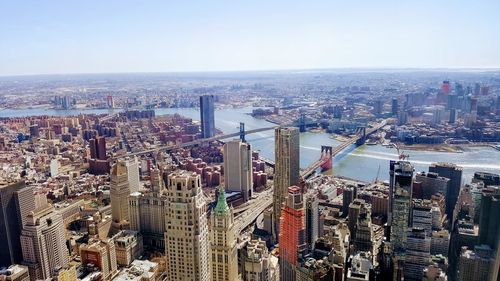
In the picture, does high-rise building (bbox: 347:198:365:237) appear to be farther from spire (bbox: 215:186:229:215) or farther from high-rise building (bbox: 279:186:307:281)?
spire (bbox: 215:186:229:215)

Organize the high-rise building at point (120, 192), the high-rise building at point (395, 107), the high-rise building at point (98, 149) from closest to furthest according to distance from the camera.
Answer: the high-rise building at point (120, 192) → the high-rise building at point (98, 149) → the high-rise building at point (395, 107)

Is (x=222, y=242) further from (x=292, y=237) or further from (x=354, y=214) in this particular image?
(x=354, y=214)

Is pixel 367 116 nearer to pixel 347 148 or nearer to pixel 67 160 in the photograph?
pixel 347 148

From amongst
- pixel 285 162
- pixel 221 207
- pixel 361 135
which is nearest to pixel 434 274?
pixel 221 207

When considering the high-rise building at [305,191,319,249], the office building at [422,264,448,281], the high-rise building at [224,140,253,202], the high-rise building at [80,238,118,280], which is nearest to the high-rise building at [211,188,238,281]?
the high-rise building at [305,191,319,249]

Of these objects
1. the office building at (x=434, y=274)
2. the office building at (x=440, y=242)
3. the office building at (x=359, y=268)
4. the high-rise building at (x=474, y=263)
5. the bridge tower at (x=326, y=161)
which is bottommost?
the bridge tower at (x=326, y=161)

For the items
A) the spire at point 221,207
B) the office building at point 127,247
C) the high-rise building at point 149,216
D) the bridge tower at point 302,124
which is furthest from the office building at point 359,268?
the bridge tower at point 302,124

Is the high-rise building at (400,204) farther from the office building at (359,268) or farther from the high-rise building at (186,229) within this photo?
the high-rise building at (186,229)

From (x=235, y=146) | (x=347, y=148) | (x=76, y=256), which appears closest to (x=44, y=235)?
(x=76, y=256)

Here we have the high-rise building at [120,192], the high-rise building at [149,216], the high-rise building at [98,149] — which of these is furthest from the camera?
the high-rise building at [98,149]
